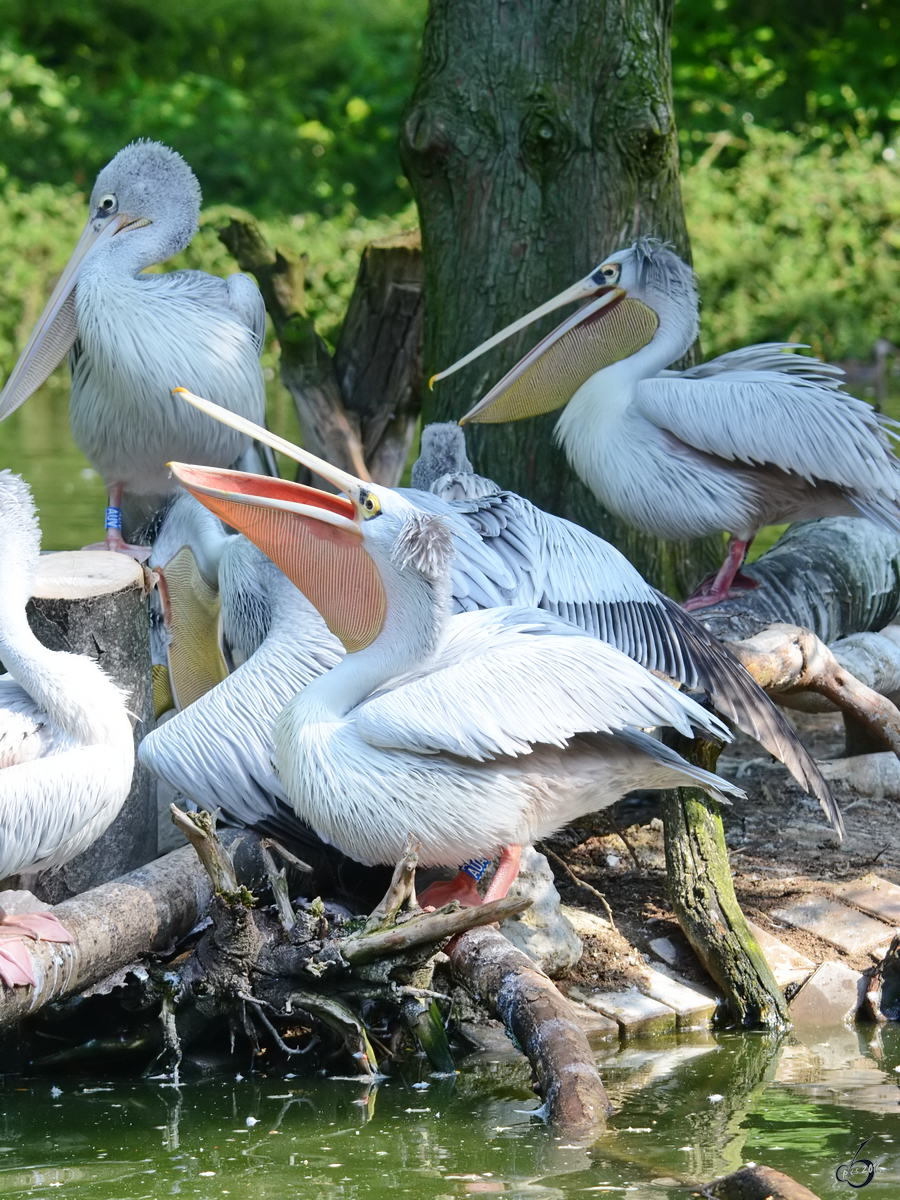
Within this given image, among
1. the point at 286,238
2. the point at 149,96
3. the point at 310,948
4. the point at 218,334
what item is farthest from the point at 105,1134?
the point at 149,96

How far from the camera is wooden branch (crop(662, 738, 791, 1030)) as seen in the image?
10.9ft

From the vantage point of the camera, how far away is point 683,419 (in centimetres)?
434

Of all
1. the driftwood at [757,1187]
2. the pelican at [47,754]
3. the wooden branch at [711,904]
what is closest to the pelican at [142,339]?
the pelican at [47,754]

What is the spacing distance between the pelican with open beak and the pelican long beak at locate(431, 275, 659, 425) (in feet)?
5.03

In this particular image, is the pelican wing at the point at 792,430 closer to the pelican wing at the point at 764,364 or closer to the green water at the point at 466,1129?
the pelican wing at the point at 764,364

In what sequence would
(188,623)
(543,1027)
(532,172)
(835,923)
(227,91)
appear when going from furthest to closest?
(227,91) < (532,172) < (188,623) < (835,923) < (543,1027)

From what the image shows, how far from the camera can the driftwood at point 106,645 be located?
3594 mm

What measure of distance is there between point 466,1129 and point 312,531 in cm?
122

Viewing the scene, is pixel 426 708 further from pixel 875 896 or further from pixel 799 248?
pixel 799 248

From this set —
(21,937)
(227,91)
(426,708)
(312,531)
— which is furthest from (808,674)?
(227,91)

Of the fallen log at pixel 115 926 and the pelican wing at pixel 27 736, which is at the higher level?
the pelican wing at pixel 27 736

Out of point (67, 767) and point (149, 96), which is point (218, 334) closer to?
point (67, 767)

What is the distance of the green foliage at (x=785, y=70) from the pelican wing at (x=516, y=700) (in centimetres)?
1266

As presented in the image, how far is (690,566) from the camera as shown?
5.25 meters
